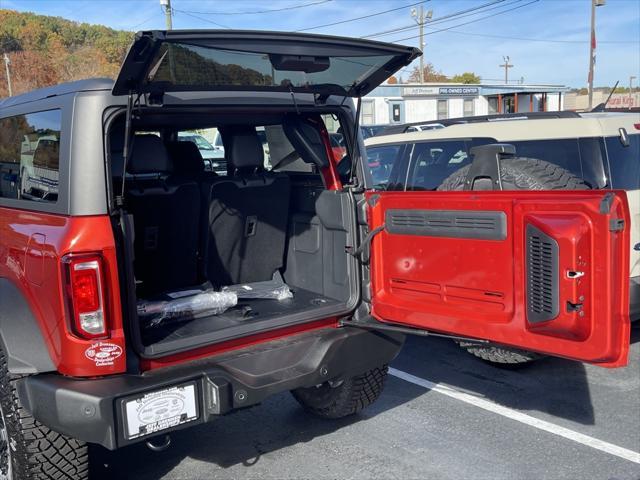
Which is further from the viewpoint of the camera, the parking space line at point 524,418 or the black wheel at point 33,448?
the parking space line at point 524,418

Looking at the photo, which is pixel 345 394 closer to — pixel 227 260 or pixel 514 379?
pixel 227 260

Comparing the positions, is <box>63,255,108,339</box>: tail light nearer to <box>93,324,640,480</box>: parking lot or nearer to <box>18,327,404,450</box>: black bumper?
<box>18,327,404,450</box>: black bumper

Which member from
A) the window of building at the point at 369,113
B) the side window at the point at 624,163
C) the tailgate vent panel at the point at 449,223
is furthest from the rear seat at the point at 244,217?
the window of building at the point at 369,113

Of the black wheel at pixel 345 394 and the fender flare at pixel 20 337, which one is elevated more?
the fender flare at pixel 20 337

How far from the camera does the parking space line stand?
3.80m

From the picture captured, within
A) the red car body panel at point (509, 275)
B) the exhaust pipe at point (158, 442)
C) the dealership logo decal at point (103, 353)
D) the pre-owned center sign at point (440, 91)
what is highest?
the pre-owned center sign at point (440, 91)

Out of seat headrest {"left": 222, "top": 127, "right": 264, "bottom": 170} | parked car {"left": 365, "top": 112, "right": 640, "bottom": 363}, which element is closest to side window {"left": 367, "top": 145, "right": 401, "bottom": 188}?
parked car {"left": 365, "top": 112, "right": 640, "bottom": 363}

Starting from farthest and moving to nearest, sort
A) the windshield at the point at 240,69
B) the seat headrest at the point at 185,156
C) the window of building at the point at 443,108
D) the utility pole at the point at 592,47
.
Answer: the window of building at the point at 443,108 → the utility pole at the point at 592,47 → the seat headrest at the point at 185,156 → the windshield at the point at 240,69

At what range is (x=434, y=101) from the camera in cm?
3631

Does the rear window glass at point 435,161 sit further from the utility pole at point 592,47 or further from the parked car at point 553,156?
the utility pole at point 592,47

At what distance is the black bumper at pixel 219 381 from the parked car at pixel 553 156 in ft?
3.52

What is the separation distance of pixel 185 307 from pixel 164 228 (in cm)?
55

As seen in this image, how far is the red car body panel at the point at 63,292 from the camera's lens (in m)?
2.73

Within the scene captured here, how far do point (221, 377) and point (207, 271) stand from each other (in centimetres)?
129
